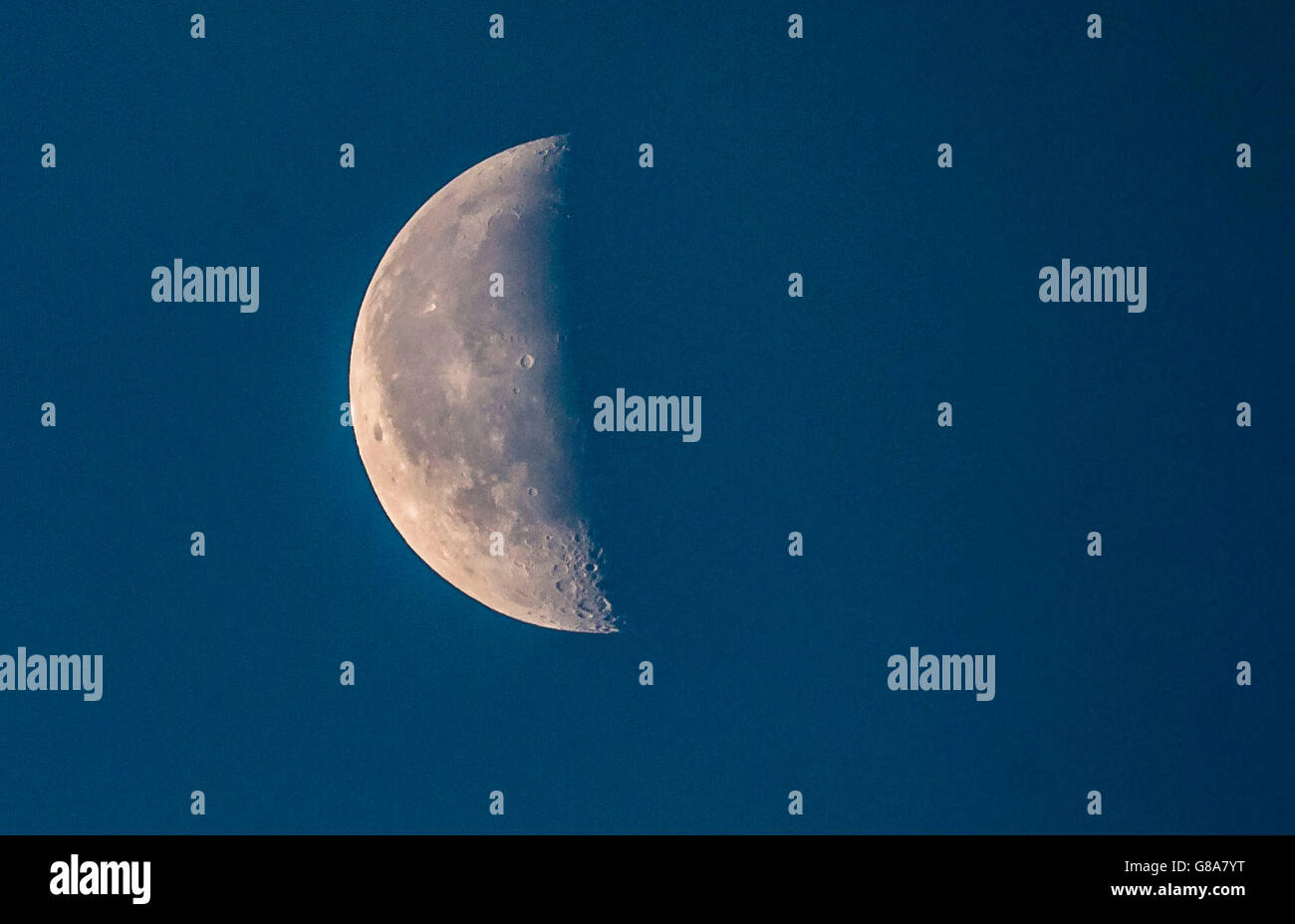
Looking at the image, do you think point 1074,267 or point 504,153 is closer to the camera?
point 504,153

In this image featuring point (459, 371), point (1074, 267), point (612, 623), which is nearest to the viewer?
point (459, 371)

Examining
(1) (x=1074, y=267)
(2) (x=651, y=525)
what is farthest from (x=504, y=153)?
(1) (x=1074, y=267)

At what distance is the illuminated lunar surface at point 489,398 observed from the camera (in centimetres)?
757

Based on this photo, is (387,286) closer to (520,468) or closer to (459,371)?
(459,371)

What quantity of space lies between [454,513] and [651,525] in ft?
4.63

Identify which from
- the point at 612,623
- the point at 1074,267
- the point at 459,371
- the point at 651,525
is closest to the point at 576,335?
the point at 459,371

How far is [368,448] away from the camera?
8242 millimetres

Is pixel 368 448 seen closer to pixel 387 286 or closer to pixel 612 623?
pixel 387 286

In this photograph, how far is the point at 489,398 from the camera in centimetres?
751

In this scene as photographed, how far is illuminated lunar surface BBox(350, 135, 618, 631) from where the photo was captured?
757 centimetres

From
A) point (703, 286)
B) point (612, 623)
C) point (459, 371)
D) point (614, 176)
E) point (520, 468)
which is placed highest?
point (614, 176)

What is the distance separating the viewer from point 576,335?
761cm

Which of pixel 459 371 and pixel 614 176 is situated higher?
pixel 614 176

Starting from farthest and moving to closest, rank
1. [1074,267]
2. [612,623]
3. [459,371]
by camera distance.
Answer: [1074,267] < [612,623] < [459,371]
